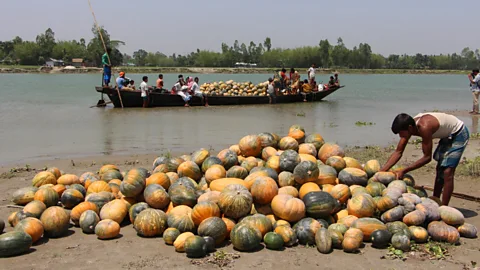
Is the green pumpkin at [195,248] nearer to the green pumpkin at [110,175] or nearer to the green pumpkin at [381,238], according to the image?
the green pumpkin at [381,238]

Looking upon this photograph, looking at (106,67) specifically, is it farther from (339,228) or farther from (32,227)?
(339,228)

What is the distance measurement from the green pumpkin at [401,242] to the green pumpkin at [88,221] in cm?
394

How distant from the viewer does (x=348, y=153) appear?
11594 mm

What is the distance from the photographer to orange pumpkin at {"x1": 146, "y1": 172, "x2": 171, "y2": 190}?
659 centimetres

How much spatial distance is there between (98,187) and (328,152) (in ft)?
12.4

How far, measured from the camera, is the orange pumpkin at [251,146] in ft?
24.7

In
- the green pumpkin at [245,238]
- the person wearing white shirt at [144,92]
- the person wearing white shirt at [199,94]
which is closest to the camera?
the green pumpkin at [245,238]

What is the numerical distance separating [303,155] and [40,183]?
4.44 m

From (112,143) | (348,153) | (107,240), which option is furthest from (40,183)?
(348,153)

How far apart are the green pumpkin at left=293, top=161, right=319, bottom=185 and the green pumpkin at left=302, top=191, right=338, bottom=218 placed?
1.52 feet

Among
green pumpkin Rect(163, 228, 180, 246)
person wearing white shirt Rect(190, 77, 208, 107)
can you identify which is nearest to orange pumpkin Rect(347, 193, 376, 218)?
green pumpkin Rect(163, 228, 180, 246)

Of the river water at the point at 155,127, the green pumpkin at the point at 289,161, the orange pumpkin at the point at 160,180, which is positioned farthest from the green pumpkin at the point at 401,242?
the river water at the point at 155,127

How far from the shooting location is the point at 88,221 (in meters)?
5.99

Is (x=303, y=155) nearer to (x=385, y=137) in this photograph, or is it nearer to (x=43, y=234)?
(x=43, y=234)
